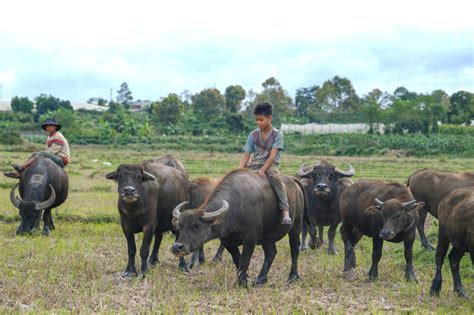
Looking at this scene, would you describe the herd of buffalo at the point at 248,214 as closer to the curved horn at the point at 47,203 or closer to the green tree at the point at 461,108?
the curved horn at the point at 47,203

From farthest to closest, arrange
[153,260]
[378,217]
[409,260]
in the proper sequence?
1. [153,260]
2. [378,217]
3. [409,260]

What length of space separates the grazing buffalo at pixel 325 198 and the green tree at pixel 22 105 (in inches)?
2533

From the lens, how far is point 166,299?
605 centimetres

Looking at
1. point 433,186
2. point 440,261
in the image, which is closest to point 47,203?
point 440,261

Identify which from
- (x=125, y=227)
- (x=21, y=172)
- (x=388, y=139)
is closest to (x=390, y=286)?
(x=125, y=227)

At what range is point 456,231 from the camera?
664 centimetres

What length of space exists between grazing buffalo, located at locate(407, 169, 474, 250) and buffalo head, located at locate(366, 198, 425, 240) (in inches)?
112

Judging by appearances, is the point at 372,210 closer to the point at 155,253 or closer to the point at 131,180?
the point at 155,253

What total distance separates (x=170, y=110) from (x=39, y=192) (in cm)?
4928

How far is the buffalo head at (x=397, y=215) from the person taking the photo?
7580 millimetres

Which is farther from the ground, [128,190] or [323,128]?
[128,190]

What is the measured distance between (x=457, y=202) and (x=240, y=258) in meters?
2.58

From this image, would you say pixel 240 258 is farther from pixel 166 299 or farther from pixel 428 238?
pixel 428 238

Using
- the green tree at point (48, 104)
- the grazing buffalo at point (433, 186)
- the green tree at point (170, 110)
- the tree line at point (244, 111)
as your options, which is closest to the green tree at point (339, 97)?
the tree line at point (244, 111)
